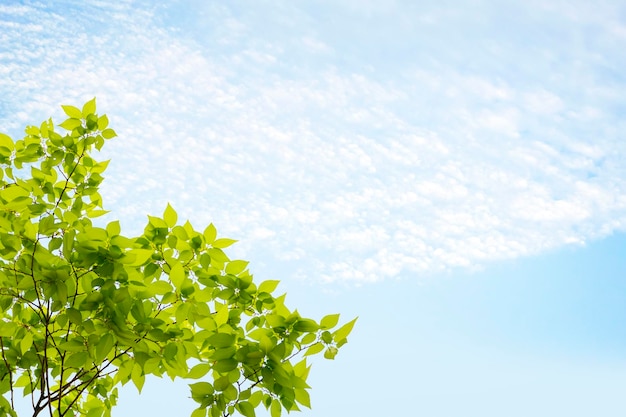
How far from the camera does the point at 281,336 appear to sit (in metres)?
2.18

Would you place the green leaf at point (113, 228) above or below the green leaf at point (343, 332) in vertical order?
above

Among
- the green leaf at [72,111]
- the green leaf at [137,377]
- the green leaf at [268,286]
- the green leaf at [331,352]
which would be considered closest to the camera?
the green leaf at [331,352]

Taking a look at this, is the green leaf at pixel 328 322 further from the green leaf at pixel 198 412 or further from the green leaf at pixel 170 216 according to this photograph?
the green leaf at pixel 170 216

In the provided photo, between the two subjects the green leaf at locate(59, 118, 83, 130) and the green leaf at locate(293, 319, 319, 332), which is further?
the green leaf at locate(59, 118, 83, 130)

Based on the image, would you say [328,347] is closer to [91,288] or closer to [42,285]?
[91,288]

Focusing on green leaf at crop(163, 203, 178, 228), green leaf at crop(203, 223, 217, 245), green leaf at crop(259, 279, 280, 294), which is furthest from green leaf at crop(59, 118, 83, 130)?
green leaf at crop(259, 279, 280, 294)

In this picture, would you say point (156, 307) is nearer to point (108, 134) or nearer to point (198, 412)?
point (198, 412)

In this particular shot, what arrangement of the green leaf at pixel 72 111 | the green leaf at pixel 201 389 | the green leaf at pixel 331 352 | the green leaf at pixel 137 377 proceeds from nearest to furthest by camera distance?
1. the green leaf at pixel 201 389
2. the green leaf at pixel 331 352
3. the green leaf at pixel 137 377
4. the green leaf at pixel 72 111

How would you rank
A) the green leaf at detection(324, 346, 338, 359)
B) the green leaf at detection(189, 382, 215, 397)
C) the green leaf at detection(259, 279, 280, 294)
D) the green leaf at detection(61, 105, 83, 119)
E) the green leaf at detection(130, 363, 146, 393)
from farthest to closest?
1. the green leaf at detection(61, 105, 83, 119)
2. the green leaf at detection(130, 363, 146, 393)
3. the green leaf at detection(259, 279, 280, 294)
4. the green leaf at detection(324, 346, 338, 359)
5. the green leaf at detection(189, 382, 215, 397)

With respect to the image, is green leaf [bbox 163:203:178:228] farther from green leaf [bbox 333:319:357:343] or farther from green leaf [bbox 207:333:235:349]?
green leaf [bbox 333:319:357:343]

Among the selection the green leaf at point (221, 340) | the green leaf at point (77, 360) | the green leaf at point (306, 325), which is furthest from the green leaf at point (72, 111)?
the green leaf at point (306, 325)

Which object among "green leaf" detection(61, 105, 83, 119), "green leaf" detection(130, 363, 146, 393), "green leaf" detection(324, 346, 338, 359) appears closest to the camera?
"green leaf" detection(324, 346, 338, 359)

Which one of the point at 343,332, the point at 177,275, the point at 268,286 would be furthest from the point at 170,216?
the point at 343,332

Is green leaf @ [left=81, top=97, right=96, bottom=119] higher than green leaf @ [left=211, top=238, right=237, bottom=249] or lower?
higher
